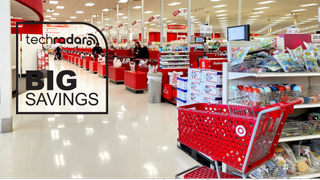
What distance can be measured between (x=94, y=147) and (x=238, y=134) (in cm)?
255

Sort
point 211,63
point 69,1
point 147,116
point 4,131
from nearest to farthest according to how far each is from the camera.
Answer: point 211,63, point 4,131, point 147,116, point 69,1

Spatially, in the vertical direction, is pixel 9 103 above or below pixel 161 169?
above

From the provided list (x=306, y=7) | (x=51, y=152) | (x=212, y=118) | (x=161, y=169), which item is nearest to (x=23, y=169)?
(x=51, y=152)

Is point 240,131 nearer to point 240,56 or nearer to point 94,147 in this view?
point 240,56

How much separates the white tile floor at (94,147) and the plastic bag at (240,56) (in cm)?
132

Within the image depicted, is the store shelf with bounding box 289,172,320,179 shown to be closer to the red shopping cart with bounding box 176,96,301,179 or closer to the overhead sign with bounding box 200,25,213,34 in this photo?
Result: the red shopping cart with bounding box 176,96,301,179

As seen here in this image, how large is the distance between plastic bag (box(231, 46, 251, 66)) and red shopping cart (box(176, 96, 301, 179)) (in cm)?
66

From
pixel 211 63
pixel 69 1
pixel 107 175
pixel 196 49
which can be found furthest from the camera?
pixel 69 1

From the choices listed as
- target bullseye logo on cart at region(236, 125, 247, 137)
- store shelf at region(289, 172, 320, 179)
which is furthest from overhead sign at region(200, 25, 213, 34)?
target bullseye logo on cart at region(236, 125, 247, 137)

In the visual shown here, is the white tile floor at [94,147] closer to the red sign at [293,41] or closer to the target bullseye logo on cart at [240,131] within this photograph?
the target bullseye logo on cart at [240,131]

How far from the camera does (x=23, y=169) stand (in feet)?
11.5

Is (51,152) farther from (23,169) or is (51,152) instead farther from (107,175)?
(107,175)

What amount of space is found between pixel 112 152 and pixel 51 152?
2.58 feet

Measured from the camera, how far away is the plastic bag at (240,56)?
305cm
